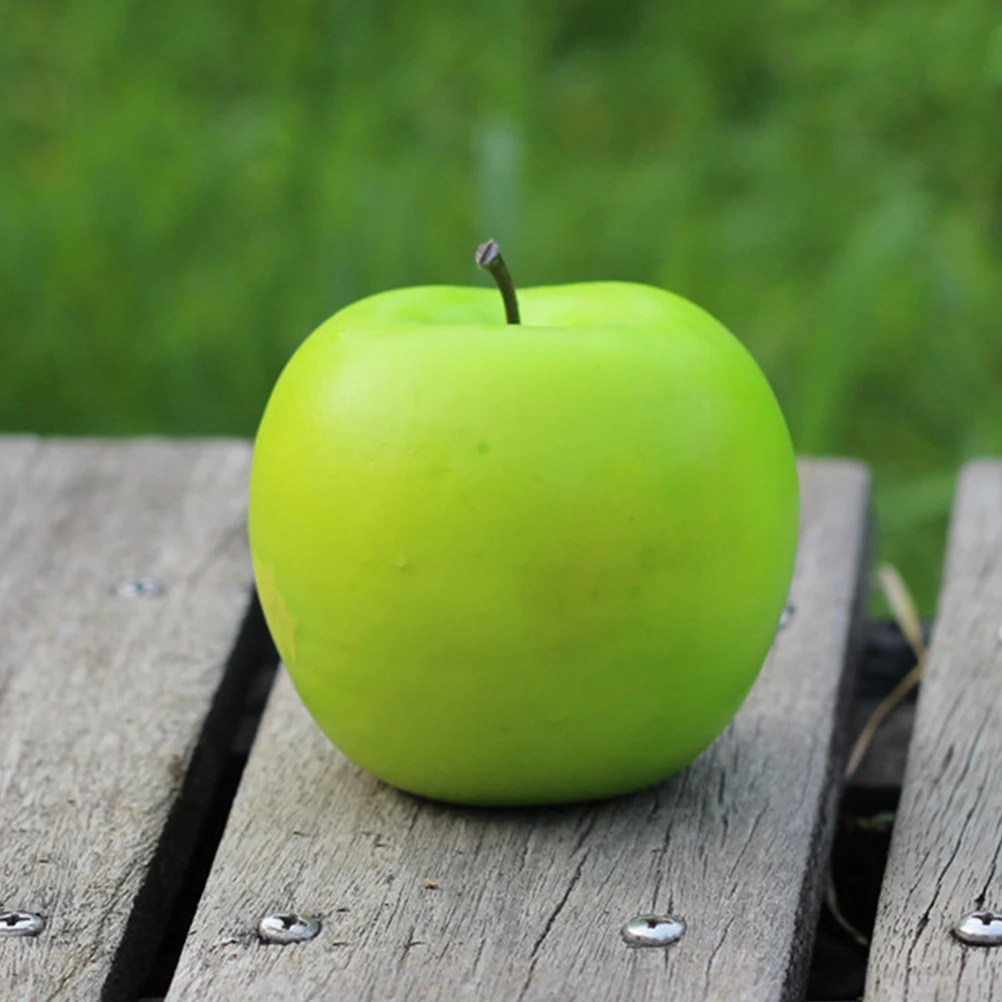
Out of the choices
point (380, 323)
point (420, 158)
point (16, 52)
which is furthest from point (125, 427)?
point (380, 323)

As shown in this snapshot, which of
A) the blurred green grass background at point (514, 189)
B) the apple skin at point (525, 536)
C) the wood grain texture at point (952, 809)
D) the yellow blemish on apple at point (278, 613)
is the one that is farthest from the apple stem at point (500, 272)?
the blurred green grass background at point (514, 189)

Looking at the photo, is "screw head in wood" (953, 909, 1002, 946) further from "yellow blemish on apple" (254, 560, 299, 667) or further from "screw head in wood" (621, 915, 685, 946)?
"yellow blemish on apple" (254, 560, 299, 667)

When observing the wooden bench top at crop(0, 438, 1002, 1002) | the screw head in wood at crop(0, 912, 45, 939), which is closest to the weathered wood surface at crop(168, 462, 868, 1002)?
the wooden bench top at crop(0, 438, 1002, 1002)

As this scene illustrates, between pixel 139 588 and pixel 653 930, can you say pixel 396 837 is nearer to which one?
pixel 653 930

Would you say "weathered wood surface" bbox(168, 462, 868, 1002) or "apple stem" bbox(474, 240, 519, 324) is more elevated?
"apple stem" bbox(474, 240, 519, 324)

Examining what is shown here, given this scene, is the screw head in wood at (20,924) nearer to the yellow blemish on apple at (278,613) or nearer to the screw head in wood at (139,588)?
the yellow blemish on apple at (278,613)

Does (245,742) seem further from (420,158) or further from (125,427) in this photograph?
(420,158)
